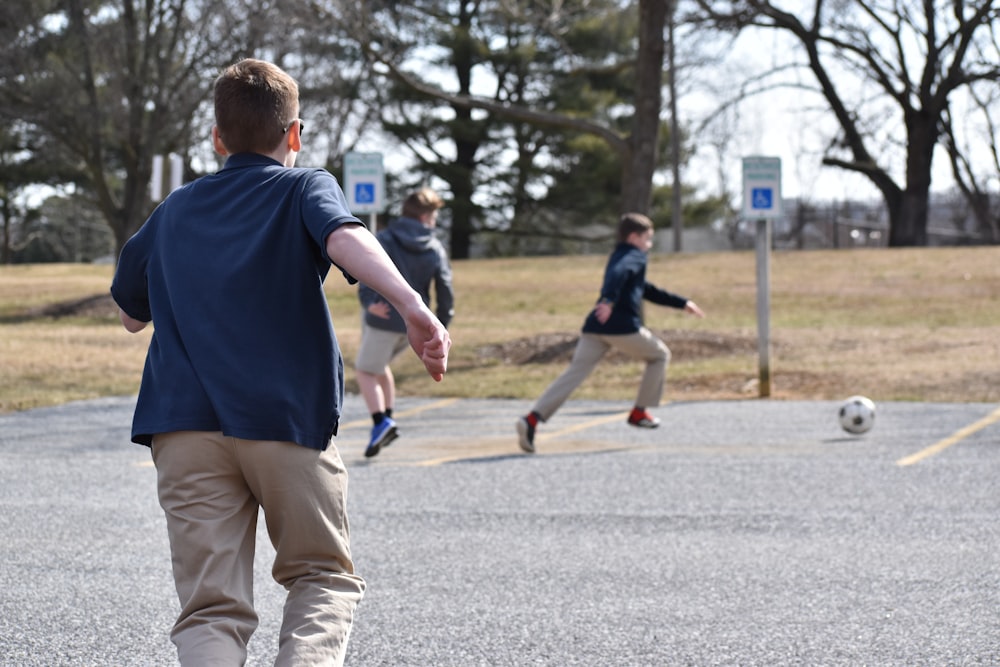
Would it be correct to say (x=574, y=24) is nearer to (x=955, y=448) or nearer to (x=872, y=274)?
(x=872, y=274)

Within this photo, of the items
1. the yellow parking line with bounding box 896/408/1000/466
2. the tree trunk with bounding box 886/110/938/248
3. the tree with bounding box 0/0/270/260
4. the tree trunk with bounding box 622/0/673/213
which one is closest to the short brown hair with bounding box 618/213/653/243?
the yellow parking line with bounding box 896/408/1000/466

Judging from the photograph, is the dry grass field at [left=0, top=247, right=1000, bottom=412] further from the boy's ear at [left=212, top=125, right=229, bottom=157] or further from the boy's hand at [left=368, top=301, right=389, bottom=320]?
the boy's ear at [left=212, top=125, right=229, bottom=157]

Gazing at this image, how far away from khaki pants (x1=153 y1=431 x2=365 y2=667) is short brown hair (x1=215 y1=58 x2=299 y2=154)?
0.73 metres

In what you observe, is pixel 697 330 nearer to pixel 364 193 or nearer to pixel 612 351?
pixel 612 351

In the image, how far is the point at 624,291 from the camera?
9961 mm

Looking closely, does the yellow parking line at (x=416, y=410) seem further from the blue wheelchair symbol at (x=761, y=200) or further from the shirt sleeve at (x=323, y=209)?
the shirt sleeve at (x=323, y=209)

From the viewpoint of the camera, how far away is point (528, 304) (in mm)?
26094

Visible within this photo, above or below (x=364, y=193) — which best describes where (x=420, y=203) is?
below

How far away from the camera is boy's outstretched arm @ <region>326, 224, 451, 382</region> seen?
2963 millimetres

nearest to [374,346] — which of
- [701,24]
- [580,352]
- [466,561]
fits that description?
[580,352]

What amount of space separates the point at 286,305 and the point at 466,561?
2.89m

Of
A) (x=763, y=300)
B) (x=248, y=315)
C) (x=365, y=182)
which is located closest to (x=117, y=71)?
(x=365, y=182)

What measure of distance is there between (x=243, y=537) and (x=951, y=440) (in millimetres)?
8066

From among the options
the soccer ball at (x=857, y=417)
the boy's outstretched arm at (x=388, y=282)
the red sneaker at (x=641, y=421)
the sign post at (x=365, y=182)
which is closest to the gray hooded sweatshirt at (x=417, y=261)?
Answer: the red sneaker at (x=641, y=421)
